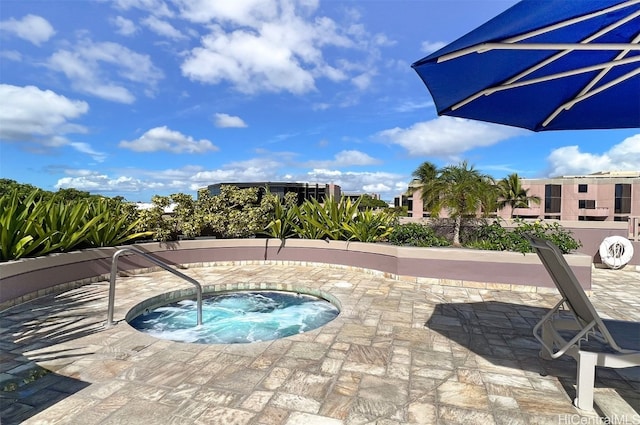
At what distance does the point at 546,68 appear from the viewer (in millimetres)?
2854

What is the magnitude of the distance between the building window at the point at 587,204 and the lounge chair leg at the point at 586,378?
52.8 m

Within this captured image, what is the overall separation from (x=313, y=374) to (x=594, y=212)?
53671 millimetres

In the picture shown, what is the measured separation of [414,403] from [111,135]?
3692cm

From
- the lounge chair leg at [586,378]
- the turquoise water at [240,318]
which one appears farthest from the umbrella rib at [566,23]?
the turquoise water at [240,318]

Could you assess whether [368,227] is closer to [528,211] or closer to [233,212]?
[233,212]

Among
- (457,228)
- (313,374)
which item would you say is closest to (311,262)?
(457,228)

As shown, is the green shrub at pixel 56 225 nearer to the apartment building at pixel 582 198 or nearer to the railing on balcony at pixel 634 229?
the railing on balcony at pixel 634 229

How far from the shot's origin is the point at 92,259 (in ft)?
20.5

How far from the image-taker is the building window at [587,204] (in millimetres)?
42838

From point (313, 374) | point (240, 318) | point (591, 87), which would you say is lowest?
point (240, 318)

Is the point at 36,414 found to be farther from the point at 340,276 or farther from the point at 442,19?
the point at 442,19

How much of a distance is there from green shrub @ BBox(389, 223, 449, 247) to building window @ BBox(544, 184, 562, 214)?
46541 millimetres

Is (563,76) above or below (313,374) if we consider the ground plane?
above

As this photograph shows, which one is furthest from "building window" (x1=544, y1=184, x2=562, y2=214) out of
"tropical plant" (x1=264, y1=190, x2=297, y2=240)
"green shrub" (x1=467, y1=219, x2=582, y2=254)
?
"tropical plant" (x1=264, y1=190, x2=297, y2=240)
